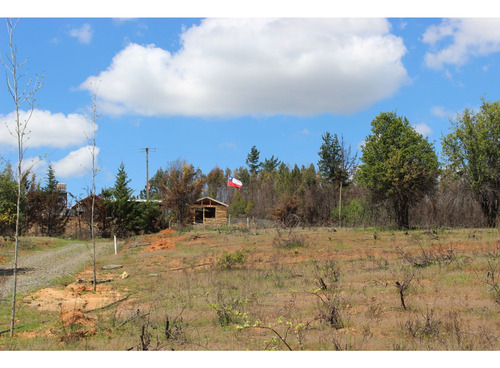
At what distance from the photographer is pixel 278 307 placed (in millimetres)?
9039

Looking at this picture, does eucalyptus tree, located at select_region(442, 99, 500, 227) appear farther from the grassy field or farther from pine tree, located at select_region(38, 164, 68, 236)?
pine tree, located at select_region(38, 164, 68, 236)

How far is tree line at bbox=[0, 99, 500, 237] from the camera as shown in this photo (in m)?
30.0

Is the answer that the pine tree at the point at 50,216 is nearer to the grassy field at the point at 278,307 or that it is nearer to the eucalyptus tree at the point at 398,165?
the grassy field at the point at 278,307

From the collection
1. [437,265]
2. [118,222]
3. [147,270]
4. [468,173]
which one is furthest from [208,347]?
[118,222]

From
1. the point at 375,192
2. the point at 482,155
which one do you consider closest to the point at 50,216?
the point at 375,192

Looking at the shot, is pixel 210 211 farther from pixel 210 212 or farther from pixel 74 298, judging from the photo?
pixel 74 298

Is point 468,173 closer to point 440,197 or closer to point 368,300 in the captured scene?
point 440,197

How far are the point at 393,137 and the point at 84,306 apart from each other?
26343mm

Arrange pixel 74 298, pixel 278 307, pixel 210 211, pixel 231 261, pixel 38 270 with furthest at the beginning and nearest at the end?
pixel 210 211 → pixel 38 270 → pixel 231 261 → pixel 74 298 → pixel 278 307

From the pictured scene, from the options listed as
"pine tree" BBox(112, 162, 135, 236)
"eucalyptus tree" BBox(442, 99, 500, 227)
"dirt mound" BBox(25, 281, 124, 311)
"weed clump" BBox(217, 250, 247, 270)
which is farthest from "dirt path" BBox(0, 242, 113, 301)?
"eucalyptus tree" BBox(442, 99, 500, 227)

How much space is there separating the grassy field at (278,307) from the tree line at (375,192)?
25.8 ft

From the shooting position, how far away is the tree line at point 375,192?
3000 centimetres

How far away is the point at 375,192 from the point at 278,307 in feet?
79.9

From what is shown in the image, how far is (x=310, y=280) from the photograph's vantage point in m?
12.3
